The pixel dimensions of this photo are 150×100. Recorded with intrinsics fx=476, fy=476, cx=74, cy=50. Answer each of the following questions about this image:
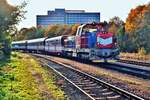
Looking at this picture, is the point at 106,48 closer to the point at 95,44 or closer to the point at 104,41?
the point at 104,41

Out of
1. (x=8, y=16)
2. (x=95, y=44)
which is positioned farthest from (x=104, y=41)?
(x=8, y=16)

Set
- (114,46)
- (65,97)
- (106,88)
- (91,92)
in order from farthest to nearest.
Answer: (114,46) → (106,88) → (91,92) → (65,97)

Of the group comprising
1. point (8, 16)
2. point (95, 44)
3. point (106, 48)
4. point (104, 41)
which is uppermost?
point (8, 16)

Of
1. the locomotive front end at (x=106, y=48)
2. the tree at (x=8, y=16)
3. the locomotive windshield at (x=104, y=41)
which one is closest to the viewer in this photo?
the tree at (x=8, y=16)

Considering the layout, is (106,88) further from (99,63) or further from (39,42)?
(39,42)

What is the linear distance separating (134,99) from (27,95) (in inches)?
163

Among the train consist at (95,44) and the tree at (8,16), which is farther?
the train consist at (95,44)

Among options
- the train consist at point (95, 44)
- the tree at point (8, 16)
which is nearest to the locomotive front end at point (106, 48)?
the train consist at point (95, 44)

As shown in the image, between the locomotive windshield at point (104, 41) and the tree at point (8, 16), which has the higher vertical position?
the tree at point (8, 16)

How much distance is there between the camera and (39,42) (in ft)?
282

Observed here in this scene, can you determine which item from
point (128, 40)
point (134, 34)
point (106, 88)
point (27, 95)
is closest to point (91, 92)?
point (106, 88)

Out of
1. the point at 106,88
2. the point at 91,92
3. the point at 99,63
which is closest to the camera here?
the point at 91,92

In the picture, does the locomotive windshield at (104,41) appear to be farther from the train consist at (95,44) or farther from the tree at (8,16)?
the tree at (8,16)

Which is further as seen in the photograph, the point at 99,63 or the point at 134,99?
the point at 99,63
